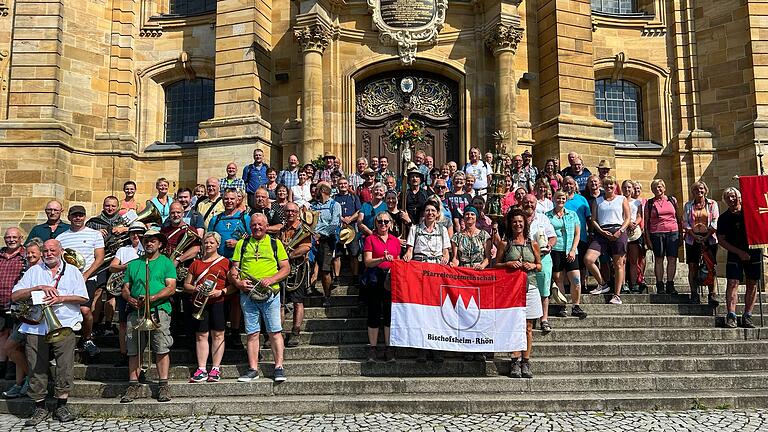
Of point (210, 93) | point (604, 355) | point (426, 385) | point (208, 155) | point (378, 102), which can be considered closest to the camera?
point (426, 385)

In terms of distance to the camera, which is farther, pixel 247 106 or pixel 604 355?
pixel 247 106

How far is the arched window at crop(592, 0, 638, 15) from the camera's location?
17.8m

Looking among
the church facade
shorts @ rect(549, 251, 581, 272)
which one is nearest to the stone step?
shorts @ rect(549, 251, 581, 272)

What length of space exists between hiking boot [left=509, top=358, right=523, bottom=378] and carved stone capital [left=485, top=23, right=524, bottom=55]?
9.99m

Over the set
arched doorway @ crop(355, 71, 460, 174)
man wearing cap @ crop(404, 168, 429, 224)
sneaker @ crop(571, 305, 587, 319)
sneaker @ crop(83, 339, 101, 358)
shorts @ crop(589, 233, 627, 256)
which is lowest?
sneaker @ crop(83, 339, 101, 358)

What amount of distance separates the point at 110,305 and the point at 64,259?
1.28 m

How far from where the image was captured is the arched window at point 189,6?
688 inches

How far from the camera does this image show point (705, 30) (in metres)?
17.0

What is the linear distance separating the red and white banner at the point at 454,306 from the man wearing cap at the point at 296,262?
4.18ft

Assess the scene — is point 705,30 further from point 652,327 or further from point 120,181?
point 120,181

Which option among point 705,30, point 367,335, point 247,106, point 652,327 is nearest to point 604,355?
point 652,327

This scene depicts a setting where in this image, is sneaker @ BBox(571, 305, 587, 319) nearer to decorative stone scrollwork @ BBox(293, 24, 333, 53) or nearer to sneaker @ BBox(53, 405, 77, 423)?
sneaker @ BBox(53, 405, 77, 423)

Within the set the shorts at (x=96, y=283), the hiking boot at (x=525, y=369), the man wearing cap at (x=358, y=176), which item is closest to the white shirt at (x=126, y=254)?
the shorts at (x=96, y=283)

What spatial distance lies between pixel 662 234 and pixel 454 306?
13.4ft
